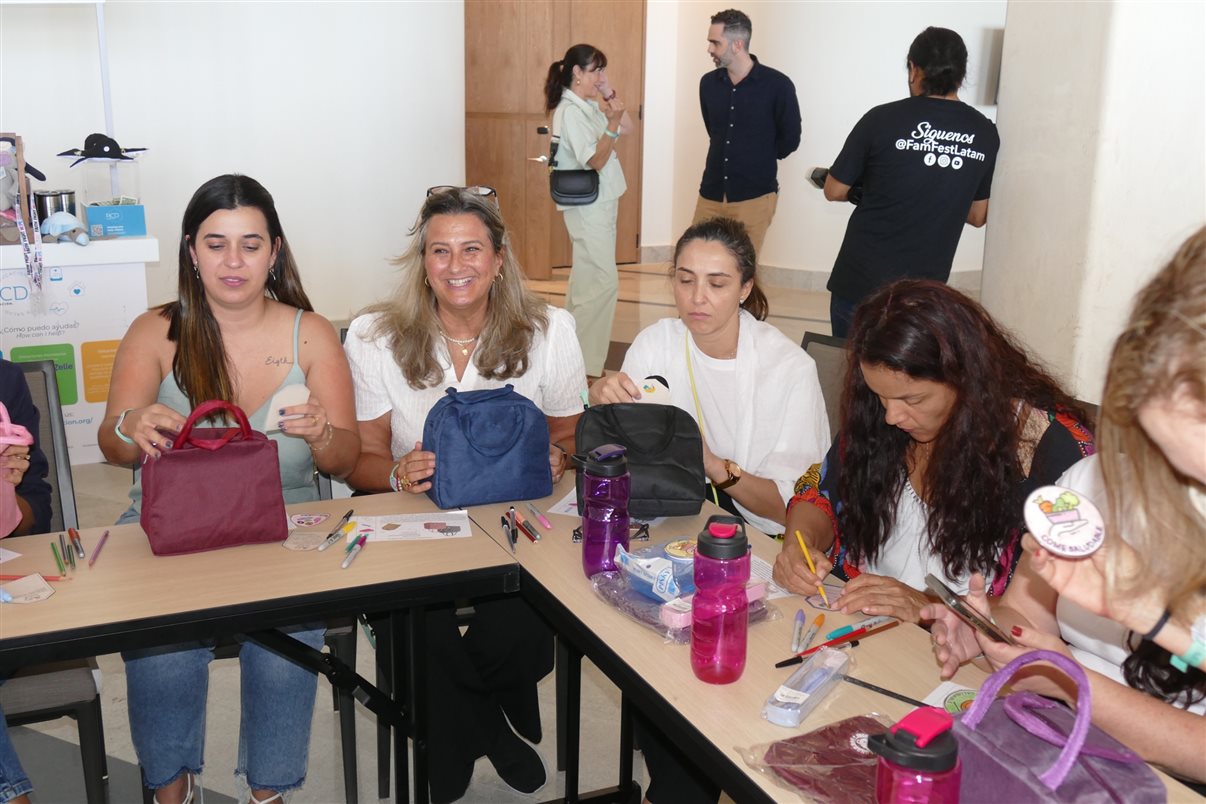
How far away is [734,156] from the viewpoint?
6.68 meters

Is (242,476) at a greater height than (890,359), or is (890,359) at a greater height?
(890,359)

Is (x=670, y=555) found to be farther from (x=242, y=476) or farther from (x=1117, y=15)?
(x=1117, y=15)

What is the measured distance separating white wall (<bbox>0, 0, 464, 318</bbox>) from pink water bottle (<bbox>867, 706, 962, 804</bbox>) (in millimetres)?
5668

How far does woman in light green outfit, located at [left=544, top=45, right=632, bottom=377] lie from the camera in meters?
5.89

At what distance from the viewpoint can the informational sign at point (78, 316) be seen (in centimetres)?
466

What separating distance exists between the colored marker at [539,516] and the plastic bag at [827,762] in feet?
2.94

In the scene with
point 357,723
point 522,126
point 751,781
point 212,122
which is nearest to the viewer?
point 751,781

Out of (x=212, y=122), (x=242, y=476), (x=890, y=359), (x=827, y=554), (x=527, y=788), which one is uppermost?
(x=212, y=122)

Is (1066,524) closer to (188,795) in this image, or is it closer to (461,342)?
(461,342)

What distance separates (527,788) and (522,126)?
22.5 feet

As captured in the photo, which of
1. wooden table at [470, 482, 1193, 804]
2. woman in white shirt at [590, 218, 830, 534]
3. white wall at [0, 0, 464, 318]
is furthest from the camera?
white wall at [0, 0, 464, 318]

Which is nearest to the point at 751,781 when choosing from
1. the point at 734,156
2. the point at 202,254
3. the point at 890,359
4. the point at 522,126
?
the point at 890,359

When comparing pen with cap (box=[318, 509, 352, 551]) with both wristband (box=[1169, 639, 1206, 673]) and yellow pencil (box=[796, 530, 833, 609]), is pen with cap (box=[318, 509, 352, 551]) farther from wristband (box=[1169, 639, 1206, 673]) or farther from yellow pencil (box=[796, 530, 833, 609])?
wristband (box=[1169, 639, 1206, 673])

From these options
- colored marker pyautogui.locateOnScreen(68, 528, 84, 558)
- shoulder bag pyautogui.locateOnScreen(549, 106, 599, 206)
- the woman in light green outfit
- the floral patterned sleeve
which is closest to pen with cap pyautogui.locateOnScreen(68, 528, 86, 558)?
colored marker pyautogui.locateOnScreen(68, 528, 84, 558)
